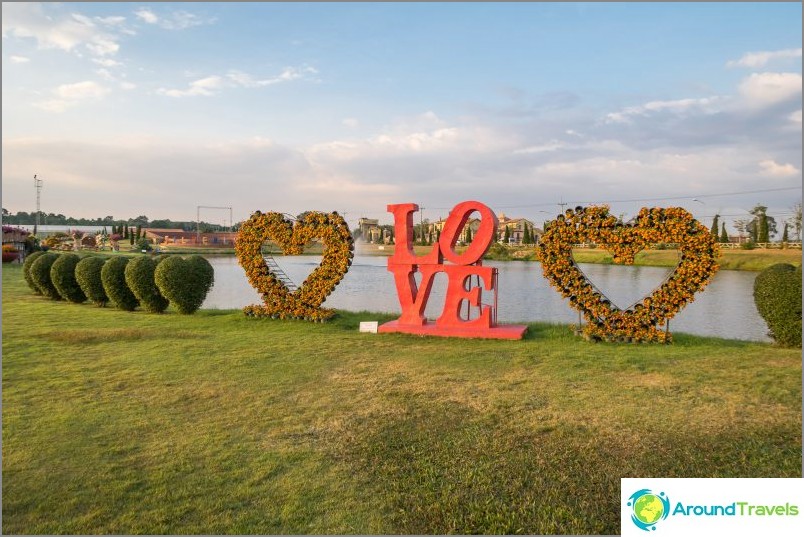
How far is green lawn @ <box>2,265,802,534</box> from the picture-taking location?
4.10 m

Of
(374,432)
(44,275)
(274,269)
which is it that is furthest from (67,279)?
(374,432)

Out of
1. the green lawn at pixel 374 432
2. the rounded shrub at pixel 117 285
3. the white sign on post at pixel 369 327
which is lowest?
the green lawn at pixel 374 432

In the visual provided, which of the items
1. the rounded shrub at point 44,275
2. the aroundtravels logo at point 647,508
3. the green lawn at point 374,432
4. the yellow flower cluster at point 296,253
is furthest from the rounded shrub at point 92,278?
the aroundtravels logo at point 647,508

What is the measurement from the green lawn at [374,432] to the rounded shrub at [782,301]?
434 mm

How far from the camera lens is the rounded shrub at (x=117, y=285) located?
1482 centimetres

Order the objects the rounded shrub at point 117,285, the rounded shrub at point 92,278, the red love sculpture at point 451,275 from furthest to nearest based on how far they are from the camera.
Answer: the rounded shrub at point 92,278 → the rounded shrub at point 117,285 → the red love sculpture at point 451,275

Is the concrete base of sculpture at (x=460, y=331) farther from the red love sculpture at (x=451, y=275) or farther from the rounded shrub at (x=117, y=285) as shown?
the rounded shrub at (x=117, y=285)

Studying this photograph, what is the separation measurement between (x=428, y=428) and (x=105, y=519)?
2.93 meters

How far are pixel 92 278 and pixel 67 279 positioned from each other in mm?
1479

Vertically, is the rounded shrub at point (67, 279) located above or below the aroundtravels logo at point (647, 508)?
above

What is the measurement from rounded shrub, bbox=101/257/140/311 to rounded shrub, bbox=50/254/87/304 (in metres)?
2.04

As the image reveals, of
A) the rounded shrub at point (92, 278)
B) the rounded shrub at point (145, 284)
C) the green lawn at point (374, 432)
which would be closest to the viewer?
the green lawn at point (374, 432)

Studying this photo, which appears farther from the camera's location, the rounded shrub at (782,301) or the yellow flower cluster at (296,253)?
the yellow flower cluster at (296,253)

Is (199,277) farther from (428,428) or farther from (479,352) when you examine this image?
(428,428)
